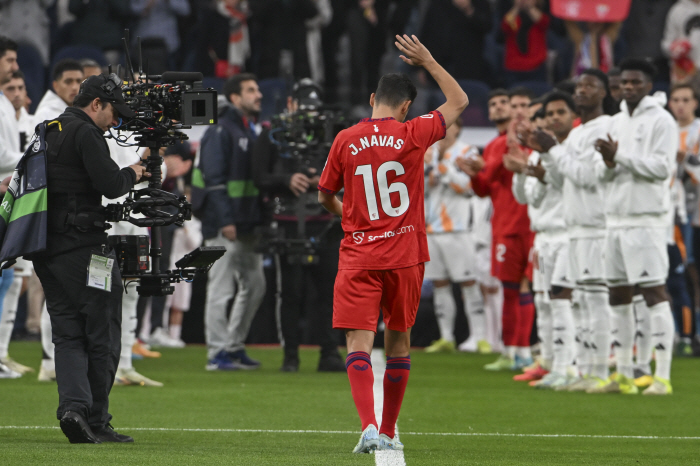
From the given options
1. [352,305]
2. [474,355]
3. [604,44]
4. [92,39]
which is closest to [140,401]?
[352,305]

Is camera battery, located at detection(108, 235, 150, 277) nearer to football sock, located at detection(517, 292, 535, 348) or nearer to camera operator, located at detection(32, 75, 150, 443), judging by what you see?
camera operator, located at detection(32, 75, 150, 443)

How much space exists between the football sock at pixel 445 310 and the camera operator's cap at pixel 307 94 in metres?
3.52

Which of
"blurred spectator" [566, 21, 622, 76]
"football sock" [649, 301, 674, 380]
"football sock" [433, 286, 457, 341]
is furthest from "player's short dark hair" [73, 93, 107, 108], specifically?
"blurred spectator" [566, 21, 622, 76]

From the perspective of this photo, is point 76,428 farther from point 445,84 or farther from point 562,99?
point 562,99

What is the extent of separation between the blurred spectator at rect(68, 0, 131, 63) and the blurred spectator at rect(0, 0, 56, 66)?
1.75 ft

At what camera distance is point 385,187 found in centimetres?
568

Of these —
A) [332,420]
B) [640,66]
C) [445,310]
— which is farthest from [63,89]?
[445,310]

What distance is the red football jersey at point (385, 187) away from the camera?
18.5 feet

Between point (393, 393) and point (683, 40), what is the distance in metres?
11.4

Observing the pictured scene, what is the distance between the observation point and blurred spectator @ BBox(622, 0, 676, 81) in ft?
53.7

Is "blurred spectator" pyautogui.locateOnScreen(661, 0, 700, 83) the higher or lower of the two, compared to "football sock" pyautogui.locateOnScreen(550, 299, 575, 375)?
higher

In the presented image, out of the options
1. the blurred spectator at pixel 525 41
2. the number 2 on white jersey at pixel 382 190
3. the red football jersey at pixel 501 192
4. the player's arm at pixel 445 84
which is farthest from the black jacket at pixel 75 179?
the blurred spectator at pixel 525 41

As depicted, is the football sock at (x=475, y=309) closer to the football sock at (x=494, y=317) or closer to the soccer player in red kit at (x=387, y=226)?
the football sock at (x=494, y=317)

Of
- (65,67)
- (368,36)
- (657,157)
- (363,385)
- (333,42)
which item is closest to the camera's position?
(363,385)
